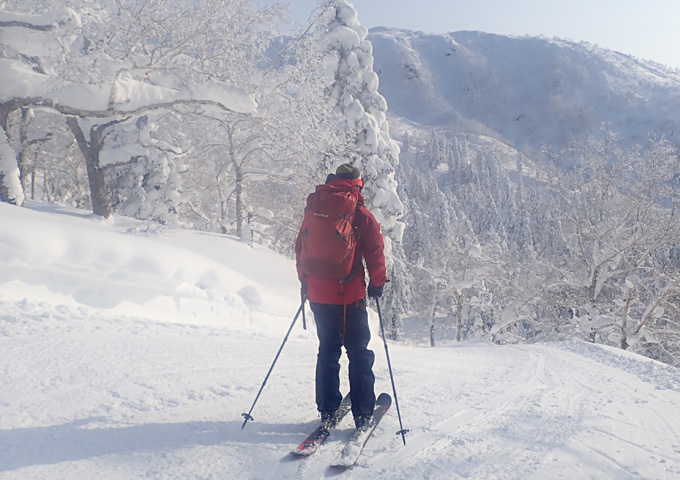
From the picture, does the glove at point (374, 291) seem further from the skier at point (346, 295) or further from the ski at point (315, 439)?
the ski at point (315, 439)

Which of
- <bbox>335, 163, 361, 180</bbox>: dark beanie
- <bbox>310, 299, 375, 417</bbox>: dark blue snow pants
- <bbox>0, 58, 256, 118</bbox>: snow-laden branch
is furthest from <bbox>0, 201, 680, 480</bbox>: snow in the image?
<bbox>0, 58, 256, 118</bbox>: snow-laden branch

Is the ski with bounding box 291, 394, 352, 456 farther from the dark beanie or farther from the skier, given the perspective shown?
the dark beanie

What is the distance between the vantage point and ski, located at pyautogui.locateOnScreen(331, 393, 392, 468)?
2.78m

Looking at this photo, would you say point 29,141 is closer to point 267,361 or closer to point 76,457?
point 267,361

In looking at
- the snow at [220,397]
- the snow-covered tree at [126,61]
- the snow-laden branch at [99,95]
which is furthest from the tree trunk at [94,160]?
the snow at [220,397]

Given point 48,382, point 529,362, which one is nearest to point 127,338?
point 48,382

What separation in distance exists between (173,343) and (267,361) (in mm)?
1165

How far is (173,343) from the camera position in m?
5.16

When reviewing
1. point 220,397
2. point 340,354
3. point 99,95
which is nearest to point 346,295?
point 340,354

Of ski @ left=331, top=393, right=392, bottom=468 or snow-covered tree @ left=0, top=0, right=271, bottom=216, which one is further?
snow-covered tree @ left=0, top=0, right=271, bottom=216

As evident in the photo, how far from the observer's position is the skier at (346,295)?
3.28 meters

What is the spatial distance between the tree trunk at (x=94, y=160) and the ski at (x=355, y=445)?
10.9 metres

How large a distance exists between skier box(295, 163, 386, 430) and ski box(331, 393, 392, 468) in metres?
0.09

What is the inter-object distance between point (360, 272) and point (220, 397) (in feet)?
5.62
